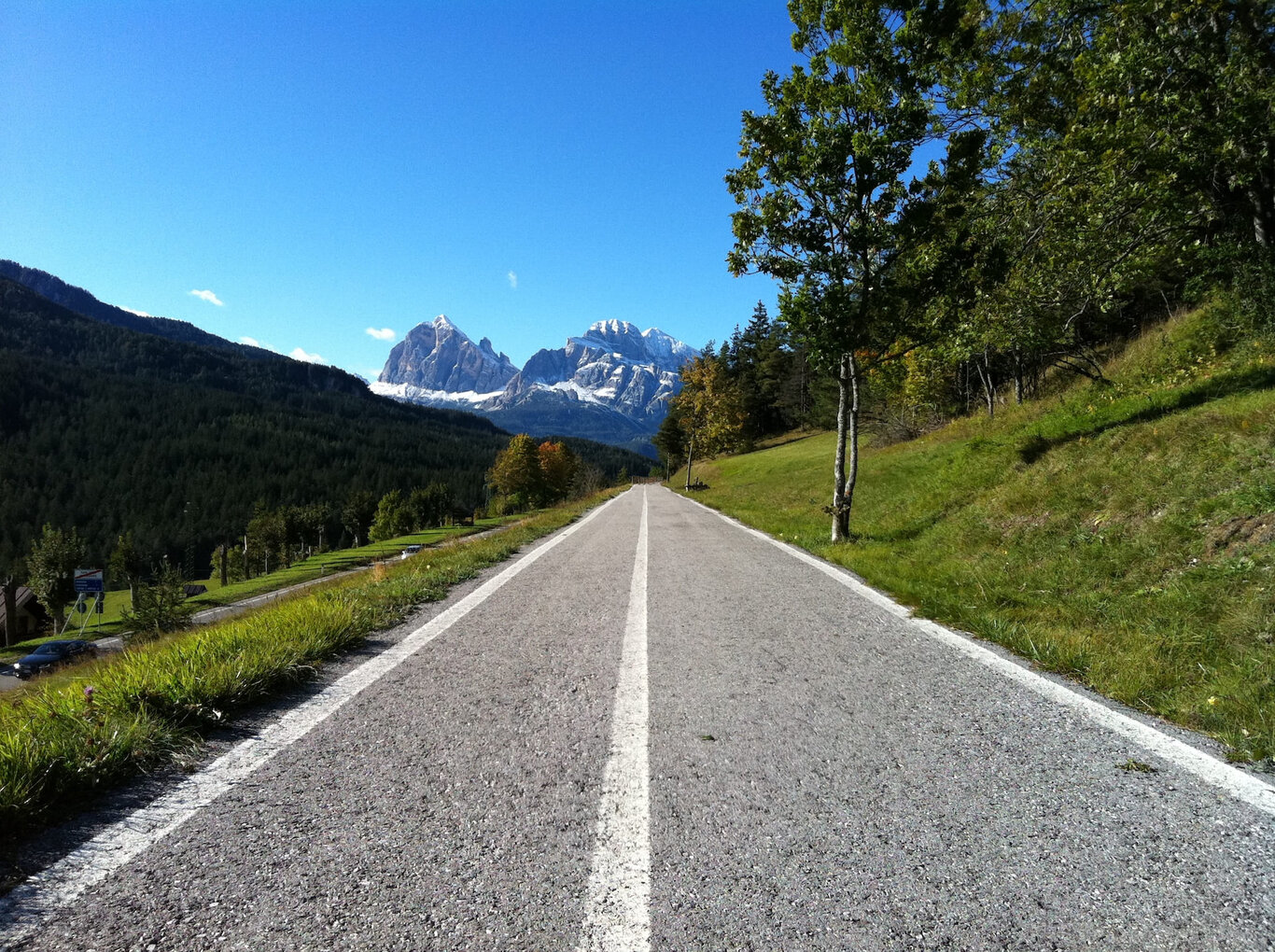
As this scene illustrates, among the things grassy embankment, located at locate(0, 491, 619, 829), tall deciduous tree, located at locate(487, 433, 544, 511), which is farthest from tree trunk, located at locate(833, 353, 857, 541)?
tall deciduous tree, located at locate(487, 433, 544, 511)

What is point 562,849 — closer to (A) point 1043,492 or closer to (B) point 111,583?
(A) point 1043,492

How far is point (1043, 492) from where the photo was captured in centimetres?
879

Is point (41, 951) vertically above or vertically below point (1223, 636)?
above

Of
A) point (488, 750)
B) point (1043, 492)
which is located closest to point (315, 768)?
point (488, 750)

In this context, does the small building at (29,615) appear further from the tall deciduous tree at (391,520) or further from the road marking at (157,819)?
the road marking at (157,819)

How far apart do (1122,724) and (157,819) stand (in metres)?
4.90

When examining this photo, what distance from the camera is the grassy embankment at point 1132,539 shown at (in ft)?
13.0

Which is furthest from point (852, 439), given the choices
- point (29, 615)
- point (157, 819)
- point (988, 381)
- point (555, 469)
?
point (29, 615)

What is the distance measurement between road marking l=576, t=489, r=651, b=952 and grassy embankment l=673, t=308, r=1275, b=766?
10.1 feet

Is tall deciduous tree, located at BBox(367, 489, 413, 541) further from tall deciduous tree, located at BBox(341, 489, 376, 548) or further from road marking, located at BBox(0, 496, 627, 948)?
road marking, located at BBox(0, 496, 627, 948)

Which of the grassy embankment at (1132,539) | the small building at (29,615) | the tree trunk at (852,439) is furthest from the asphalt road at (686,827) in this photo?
the small building at (29,615)

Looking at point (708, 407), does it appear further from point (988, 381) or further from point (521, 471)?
point (521, 471)

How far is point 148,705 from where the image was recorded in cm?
322

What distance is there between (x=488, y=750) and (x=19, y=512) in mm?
204953
